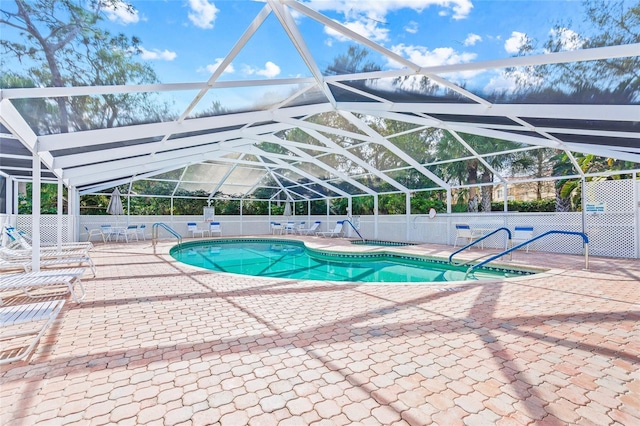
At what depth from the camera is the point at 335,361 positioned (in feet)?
8.67

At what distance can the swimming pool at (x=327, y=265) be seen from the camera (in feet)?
27.1

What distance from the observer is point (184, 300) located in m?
4.64

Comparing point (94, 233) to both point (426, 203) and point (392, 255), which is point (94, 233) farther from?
point (426, 203)

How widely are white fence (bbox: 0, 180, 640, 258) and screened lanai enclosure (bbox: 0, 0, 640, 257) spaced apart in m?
0.06

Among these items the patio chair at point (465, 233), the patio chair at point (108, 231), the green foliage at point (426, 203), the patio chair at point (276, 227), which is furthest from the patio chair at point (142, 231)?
the green foliage at point (426, 203)

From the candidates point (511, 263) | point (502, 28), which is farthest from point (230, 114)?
point (511, 263)

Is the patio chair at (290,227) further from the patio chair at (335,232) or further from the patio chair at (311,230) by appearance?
the patio chair at (335,232)

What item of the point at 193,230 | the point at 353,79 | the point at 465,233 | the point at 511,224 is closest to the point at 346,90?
the point at 353,79

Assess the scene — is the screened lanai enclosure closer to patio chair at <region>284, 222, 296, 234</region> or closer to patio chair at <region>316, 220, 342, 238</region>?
patio chair at <region>316, 220, 342, 238</region>

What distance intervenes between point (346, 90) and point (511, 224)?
26.1 ft

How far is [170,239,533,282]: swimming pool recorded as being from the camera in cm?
827

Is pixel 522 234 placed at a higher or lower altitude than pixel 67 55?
lower

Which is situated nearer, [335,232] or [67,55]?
[67,55]

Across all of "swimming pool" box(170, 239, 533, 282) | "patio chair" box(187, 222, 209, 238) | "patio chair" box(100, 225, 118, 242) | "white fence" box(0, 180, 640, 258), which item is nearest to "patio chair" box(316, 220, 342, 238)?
"white fence" box(0, 180, 640, 258)
